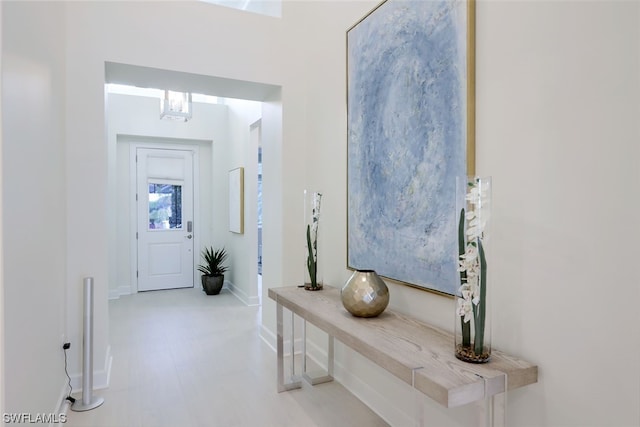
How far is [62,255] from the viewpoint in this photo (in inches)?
102

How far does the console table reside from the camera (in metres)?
1.33

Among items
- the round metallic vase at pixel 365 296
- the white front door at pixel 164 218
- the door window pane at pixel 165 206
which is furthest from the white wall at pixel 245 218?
the round metallic vase at pixel 365 296

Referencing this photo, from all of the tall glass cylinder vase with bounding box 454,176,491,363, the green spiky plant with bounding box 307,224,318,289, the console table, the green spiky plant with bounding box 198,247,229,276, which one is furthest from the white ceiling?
the green spiky plant with bounding box 198,247,229,276

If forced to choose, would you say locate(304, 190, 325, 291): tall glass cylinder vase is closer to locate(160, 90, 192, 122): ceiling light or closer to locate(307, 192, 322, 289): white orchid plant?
locate(307, 192, 322, 289): white orchid plant

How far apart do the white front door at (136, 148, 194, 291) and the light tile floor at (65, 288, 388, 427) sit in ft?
5.14

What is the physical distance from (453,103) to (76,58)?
98.0 inches

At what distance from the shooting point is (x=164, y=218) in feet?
19.9

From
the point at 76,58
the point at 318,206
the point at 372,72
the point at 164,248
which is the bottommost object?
the point at 164,248

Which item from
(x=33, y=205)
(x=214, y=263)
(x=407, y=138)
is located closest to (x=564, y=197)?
(x=407, y=138)

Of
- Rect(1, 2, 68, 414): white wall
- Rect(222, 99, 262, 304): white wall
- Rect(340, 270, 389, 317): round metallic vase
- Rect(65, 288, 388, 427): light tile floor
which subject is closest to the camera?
Rect(1, 2, 68, 414): white wall

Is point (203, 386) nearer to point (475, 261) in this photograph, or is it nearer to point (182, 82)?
point (475, 261)

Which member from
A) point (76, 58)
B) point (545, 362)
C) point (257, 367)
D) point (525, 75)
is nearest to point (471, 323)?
point (545, 362)

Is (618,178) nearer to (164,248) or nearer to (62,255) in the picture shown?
(62,255)

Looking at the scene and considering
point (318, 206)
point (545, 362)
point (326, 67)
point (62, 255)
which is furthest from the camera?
point (326, 67)
